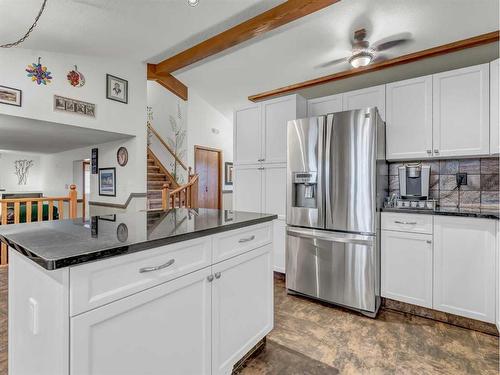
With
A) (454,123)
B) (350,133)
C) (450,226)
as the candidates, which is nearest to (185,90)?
(350,133)

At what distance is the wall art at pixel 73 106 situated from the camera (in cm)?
328

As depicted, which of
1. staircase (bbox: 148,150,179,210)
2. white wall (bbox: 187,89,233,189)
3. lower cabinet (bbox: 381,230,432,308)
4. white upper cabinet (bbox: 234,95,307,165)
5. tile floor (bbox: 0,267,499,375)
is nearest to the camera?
tile floor (bbox: 0,267,499,375)

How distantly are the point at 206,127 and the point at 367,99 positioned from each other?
4.04 m

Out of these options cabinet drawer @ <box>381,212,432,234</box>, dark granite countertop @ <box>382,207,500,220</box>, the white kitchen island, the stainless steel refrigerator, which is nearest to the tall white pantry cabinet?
the stainless steel refrigerator

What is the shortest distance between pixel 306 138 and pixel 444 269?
1688 millimetres

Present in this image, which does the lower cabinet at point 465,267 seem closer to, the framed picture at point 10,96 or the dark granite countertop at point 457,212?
the dark granite countertop at point 457,212

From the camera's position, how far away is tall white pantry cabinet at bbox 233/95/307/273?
3.18 metres

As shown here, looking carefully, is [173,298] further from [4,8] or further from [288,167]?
[4,8]

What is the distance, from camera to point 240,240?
1.53 metres

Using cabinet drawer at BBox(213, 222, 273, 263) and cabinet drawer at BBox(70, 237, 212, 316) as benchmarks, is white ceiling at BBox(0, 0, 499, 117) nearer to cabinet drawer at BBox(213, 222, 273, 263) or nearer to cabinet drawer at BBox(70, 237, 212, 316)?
cabinet drawer at BBox(213, 222, 273, 263)

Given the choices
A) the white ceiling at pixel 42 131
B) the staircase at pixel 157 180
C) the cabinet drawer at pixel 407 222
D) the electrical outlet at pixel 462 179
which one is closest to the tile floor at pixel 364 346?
the cabinet drawer at pixel 407 222

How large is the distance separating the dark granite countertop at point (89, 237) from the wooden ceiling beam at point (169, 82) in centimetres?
351

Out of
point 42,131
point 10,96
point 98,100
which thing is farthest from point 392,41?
point 42,131

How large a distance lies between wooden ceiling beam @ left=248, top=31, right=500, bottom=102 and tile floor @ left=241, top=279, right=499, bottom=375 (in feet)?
8.83
